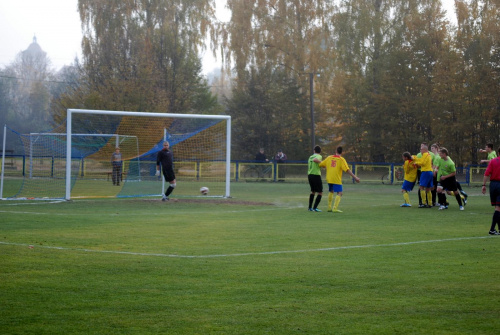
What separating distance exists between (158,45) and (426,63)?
63.9ft

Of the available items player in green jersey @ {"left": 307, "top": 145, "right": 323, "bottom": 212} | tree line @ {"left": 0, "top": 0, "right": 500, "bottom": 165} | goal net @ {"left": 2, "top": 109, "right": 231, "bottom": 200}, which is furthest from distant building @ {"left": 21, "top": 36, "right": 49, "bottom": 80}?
player in green jersey @ {"left": 307, "top": 145, "right": 323, "bottom": 212}

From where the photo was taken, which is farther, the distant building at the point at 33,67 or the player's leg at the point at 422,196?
the distant building at the point at 33,67

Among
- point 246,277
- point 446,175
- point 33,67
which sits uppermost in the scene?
point 33,67

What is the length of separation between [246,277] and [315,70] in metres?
42.1

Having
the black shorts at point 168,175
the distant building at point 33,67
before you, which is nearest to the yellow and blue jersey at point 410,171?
the black shorts at point 168,175

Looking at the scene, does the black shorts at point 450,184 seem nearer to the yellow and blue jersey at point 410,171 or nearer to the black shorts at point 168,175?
the yellow and blue jersey at point 410,171

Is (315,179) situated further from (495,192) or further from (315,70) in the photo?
(315,70)

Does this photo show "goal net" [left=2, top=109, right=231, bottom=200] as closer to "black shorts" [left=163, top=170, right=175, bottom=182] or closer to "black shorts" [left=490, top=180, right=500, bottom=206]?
"black shorts" [left=163, top=170, right=175, bottom=182]

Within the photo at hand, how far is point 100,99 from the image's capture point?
41.9 meters

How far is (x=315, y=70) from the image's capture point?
160ft

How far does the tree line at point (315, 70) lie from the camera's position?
1714 inches

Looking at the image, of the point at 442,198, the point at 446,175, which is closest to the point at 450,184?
the point at 446,175

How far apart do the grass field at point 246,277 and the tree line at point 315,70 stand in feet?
100

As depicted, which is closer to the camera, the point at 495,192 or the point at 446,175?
the point at 495,192
